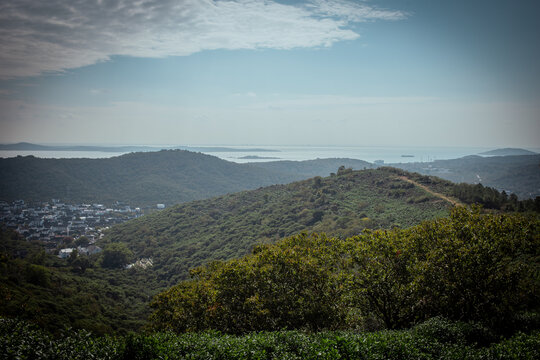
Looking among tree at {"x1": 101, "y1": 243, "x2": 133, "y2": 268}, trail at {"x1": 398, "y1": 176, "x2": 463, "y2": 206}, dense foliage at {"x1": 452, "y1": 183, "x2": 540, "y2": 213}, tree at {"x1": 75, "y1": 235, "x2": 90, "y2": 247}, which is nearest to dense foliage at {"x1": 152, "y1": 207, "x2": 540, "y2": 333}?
dense foliage at {"x1": 452, "y1": 183, "x2": 540, "y2": 213}

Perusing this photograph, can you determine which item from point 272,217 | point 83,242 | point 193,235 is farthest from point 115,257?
point 272,217

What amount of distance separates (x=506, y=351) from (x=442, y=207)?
39.6 metres

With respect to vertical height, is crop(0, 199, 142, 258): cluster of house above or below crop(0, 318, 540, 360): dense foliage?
below

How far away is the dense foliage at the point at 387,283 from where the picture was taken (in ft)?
34.5

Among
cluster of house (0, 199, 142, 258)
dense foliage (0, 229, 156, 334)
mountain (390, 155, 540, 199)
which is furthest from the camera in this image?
mountain (390, 155, 540, 199)

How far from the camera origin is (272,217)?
72.8m

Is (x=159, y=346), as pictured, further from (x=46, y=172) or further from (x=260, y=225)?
(x=46, y=172)

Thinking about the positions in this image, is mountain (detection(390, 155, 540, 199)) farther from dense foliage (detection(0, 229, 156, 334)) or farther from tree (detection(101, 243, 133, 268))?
tree (detection(101, 243, 133, 268))

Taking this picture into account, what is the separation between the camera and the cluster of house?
3425 inches

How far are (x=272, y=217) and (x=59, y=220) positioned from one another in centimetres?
8641

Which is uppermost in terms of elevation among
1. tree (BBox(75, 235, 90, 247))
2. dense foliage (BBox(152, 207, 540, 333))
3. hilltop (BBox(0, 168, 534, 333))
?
dense foliage (BBox(152, 207, 540, 333))

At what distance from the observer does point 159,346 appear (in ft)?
22.7

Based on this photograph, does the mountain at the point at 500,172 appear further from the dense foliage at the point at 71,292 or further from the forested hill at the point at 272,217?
the dense foliage at the point at 71,292

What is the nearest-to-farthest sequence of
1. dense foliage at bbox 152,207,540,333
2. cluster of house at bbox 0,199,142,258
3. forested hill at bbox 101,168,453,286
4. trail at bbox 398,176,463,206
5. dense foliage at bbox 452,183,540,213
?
dense foliage at bbox 152,207,540,333 < dense foliage at bbox 452,183,540,213 < trail at bbox 398,176,463,206 < forested hill at bbox 101,168,453,286 < cluster of house at bbox 0,199,142,258
